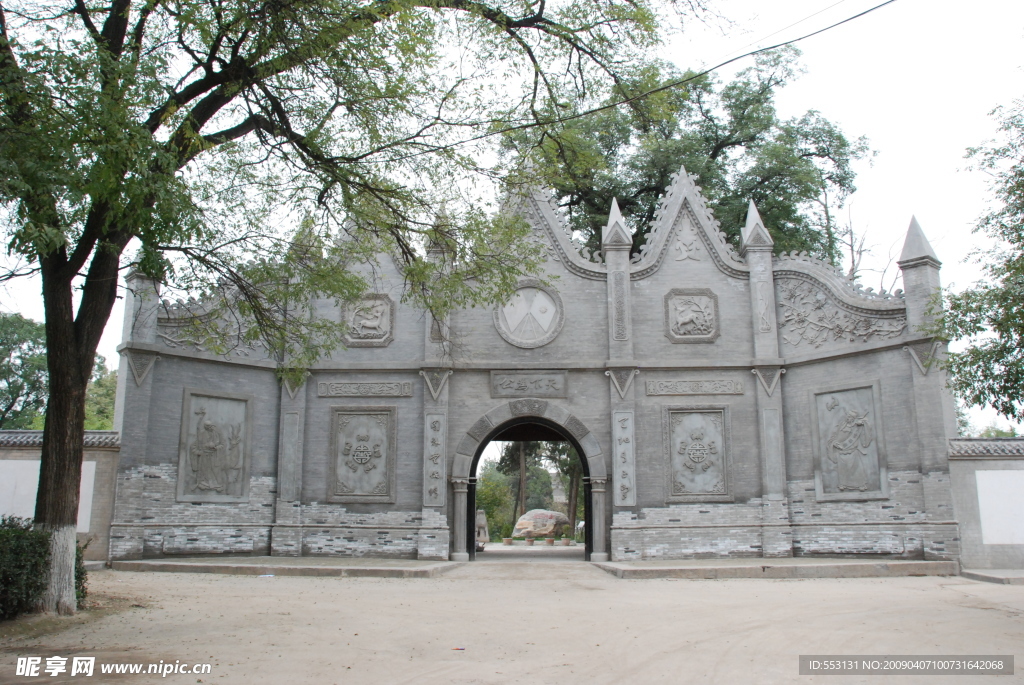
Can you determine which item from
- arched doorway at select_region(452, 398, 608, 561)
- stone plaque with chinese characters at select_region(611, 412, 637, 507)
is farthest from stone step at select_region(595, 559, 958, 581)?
arched doorway at select_region(452, 398, 608, 561)

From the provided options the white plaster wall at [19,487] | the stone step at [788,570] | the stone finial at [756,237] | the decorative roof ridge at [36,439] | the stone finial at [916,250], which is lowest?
the stone step at [788,570]

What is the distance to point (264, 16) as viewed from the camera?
8617 millimetres

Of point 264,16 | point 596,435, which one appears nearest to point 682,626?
point 264,16

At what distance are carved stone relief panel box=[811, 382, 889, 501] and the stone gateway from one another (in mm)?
43

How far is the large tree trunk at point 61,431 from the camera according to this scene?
363 inches

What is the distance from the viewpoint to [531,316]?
62.1 ft

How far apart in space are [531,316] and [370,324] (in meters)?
3.83

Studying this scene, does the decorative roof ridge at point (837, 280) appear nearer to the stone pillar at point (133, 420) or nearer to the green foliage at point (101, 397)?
the stone pillar at point (133, 420)

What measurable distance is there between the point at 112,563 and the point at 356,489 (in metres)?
5.12

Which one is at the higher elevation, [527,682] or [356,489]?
[356,489]

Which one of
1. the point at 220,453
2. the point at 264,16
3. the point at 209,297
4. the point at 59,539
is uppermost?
the point at 264,16

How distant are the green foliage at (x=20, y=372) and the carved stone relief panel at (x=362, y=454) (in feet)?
82.0

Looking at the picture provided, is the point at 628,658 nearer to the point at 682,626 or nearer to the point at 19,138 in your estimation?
the point at 682,626

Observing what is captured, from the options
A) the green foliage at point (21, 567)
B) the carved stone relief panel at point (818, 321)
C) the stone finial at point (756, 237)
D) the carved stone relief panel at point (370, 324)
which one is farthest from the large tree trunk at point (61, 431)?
the carved stone relief panel at point (818, 321)
